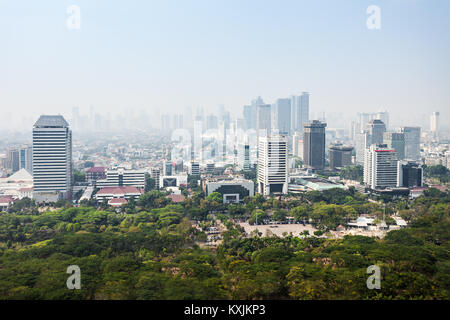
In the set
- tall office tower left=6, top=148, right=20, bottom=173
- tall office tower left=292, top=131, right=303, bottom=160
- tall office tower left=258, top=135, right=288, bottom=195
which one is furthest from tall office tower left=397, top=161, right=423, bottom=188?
tall office tower left=6, top=148, right=20, bottom=173

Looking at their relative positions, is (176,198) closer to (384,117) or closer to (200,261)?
(200,261)

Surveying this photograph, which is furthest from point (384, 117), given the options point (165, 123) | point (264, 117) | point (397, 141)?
point (165, 123)

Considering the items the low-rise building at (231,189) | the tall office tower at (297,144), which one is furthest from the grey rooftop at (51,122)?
the tall office tower at (297,144)

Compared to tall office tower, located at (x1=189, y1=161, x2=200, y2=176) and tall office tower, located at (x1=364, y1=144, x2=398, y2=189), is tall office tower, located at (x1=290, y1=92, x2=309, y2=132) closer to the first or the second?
tall office tower, located at (x1=189, y1=161, x2=200, y2=176)

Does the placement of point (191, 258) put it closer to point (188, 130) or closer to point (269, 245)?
point (269, 245)

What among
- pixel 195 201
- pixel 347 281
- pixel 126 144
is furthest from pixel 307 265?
pixel 126 144
